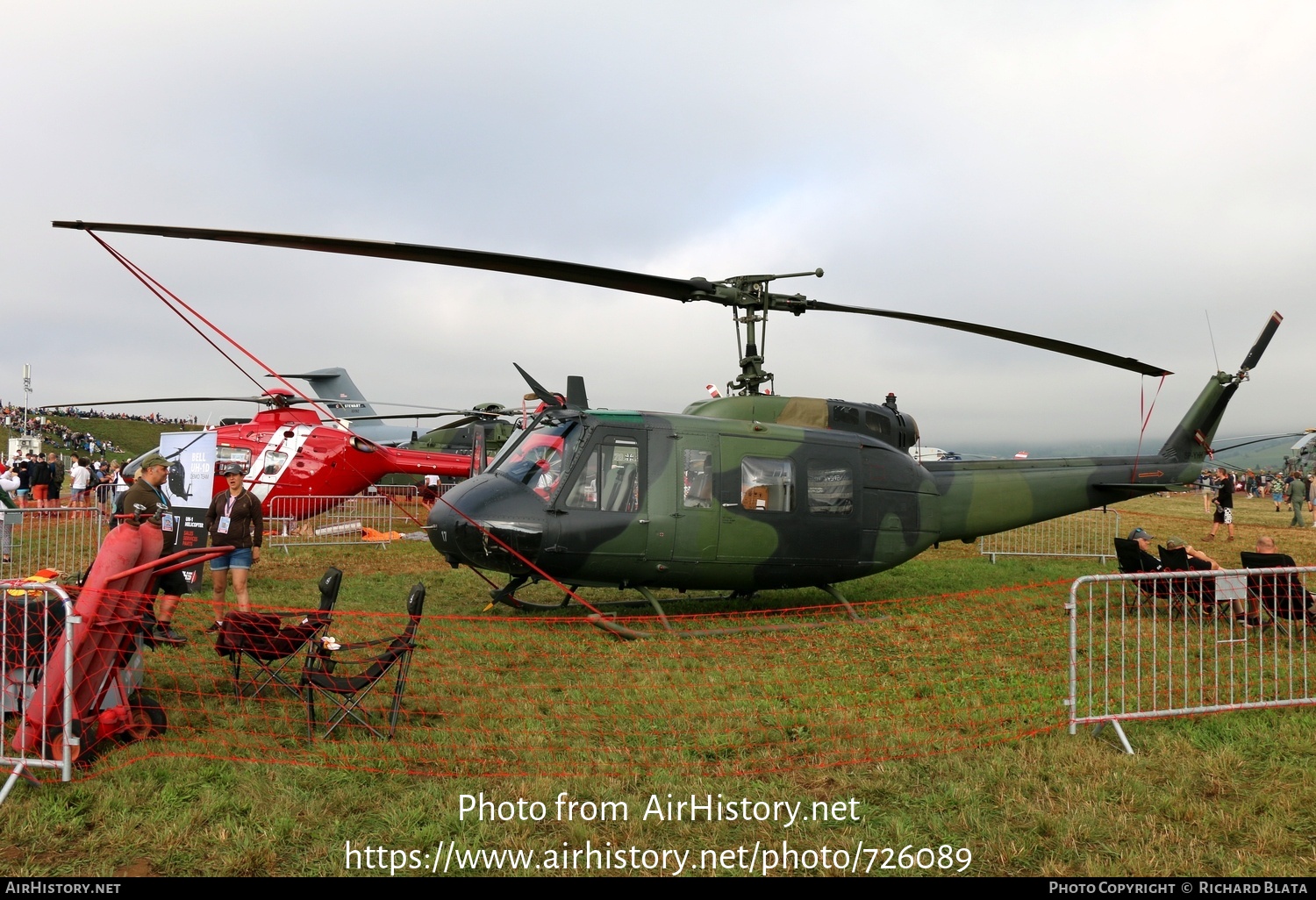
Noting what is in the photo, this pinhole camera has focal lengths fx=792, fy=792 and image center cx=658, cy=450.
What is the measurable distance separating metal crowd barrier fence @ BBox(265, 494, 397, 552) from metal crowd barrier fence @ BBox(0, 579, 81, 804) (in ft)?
38.8

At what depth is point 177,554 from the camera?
536 centimetres

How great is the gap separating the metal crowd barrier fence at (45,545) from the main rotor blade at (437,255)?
8160 mm

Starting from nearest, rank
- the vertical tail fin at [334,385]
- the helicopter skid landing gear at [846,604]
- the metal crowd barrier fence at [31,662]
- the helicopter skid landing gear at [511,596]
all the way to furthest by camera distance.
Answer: the metal crowd barrier fence at [31,662] → the helicopter skid landing gear at [846,604] → the helicopter skid landing gear at [511,596] → the vertical tail fin at [334,385]

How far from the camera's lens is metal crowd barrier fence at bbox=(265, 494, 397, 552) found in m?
17.2

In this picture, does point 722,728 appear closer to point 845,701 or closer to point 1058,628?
point 845,701

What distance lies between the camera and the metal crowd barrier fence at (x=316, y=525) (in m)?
17.2

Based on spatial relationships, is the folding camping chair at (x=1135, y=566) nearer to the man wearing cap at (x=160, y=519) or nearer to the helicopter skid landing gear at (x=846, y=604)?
the helicopter skid landing gear at (x=846, y=604)

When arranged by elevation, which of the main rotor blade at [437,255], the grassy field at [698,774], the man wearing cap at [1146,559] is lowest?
the grassy field at [698,774]

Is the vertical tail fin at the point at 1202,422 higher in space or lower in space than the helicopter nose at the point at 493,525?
higher

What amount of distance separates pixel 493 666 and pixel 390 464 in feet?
43.6

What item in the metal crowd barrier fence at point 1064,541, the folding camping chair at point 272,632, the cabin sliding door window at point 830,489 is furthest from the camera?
the metal crowd barrier fence at point 1064,541

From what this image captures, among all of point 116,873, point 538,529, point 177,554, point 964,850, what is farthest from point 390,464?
point 964,850

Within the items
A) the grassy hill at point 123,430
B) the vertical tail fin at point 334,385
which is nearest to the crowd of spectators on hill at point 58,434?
the grassy hill at point 123,430

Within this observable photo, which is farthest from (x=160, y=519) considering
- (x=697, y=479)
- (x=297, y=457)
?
(x=297, y=457)
